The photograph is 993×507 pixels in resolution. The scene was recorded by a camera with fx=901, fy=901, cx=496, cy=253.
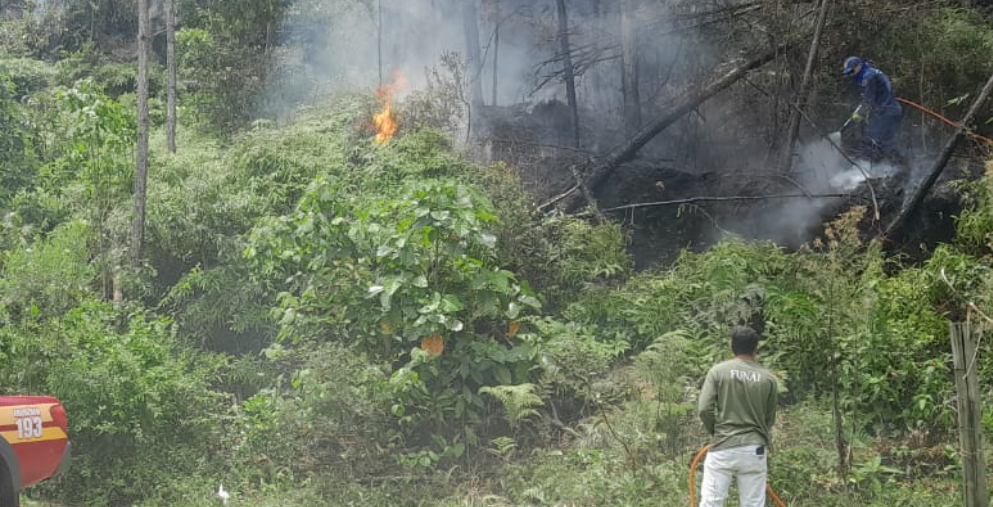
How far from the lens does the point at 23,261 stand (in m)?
A: 11.0

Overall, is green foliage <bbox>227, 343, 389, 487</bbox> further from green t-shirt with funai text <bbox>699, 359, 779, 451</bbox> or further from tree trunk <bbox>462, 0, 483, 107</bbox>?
tree trunk <bbox>462, 0, 483, 107</bbox>

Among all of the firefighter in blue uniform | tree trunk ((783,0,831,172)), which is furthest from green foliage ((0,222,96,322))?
the firefighter in blue uniform

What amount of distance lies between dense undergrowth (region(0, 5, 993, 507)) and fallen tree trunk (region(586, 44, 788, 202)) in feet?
8.90

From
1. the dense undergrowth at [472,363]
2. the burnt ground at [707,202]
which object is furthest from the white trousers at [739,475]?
the burnt ground at [707,202]

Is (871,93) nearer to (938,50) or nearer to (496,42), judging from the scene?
(938,50)

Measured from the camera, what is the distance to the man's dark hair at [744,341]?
661 centimetres

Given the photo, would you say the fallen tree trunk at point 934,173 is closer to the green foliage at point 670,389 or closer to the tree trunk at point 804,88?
the tree trunk at point 804,88

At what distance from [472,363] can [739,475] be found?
12.5 feet

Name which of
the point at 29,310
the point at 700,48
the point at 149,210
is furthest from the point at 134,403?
the point at 700,48

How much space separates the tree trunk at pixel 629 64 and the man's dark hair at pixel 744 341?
36.0 ft

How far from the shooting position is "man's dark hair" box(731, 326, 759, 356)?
21.7ft

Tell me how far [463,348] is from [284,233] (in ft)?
7.76

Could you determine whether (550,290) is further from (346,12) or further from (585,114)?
(346,12)

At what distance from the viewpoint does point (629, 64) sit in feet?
57.5
